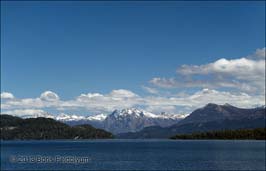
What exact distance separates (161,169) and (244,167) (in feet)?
88.2

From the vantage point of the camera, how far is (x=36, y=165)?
134 m

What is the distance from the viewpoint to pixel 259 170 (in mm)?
124562

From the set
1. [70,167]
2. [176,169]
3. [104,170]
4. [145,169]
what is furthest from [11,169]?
[176,169]

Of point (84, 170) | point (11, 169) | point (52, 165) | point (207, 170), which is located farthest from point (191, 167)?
point (11, 169)

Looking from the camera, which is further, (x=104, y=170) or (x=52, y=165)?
(x=52, y=165)

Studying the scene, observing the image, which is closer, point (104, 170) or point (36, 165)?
point (104, 170)

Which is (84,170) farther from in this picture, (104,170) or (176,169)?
(176,169)

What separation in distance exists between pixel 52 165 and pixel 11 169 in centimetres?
1323

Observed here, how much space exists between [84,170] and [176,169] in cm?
Answer: 2895

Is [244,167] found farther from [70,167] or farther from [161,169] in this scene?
[70,167]

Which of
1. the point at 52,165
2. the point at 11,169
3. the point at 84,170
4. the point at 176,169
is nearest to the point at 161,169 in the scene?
the point at 176,169

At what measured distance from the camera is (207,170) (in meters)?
130

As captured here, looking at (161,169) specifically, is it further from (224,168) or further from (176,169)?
(224,168)

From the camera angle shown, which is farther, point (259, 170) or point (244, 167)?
point (244, 167)
